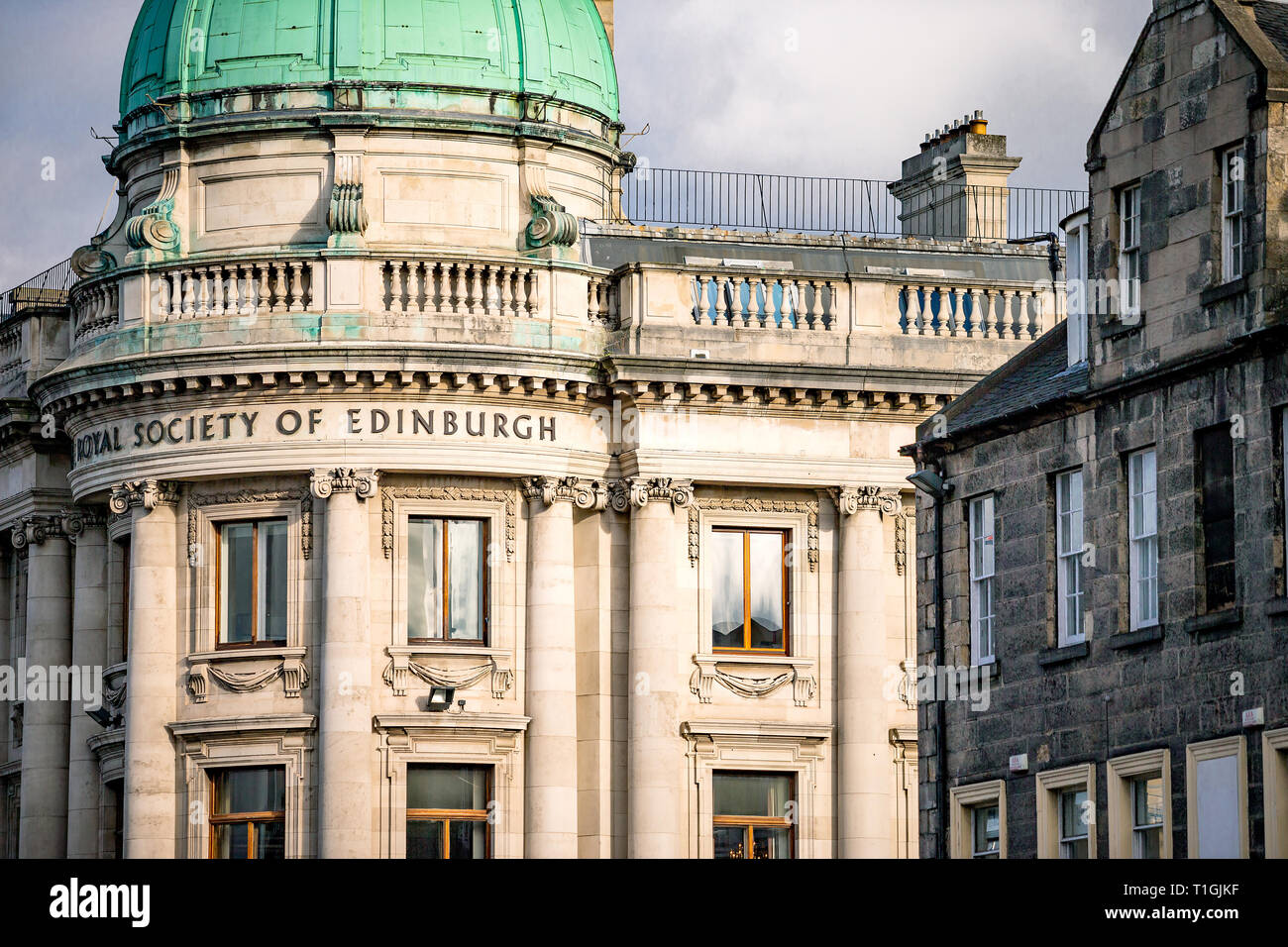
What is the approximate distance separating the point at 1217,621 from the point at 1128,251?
20.4 feet

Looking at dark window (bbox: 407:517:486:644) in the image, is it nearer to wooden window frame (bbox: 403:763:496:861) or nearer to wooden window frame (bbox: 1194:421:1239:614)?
wooden window frame (bbox: 403:763:496:861)

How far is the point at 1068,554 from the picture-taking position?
5041 centimetres

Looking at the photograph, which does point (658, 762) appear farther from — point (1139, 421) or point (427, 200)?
point (1139, 421)

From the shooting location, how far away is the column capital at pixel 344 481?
60.8m

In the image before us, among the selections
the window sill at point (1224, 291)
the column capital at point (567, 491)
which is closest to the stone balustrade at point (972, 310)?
the column capital at point (567, 491)

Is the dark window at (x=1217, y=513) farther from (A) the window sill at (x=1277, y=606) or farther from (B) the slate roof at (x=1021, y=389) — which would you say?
(B) the slate roof at (x=1021, y=389)

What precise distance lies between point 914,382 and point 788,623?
15.0 ft

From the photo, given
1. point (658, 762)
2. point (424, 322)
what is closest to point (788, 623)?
point (658, 762)

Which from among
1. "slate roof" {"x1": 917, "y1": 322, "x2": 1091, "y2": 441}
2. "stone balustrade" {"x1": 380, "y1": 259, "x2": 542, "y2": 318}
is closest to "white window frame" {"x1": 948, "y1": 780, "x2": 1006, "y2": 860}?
"slate roof" {"x1": 917, "y1": 322, "x2": 1091, "y2": 441}

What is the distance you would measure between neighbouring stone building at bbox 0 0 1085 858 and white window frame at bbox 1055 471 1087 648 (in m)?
11.8

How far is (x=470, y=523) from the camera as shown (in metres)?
61.9

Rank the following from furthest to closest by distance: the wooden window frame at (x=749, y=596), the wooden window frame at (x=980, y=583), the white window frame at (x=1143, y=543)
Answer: the wooden window frame at (x=749, y=596) < the wooden window frame at (x=980, y=583) < the white window frame at (x=1143, y=543)

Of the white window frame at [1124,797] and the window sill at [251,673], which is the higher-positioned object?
the window sill at [251,673]

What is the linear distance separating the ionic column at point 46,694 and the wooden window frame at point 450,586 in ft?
24.1
